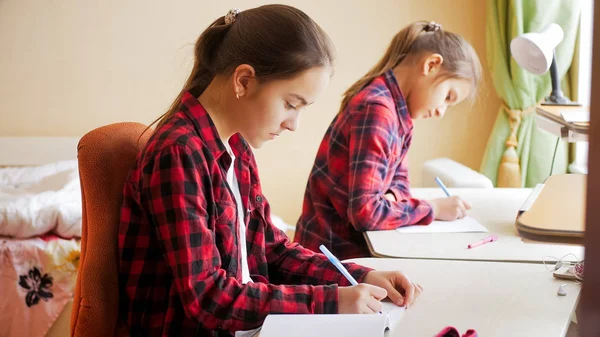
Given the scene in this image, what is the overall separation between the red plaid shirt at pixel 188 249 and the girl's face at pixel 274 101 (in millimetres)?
67

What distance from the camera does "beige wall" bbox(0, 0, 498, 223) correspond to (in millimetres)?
3412

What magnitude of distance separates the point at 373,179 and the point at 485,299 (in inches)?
22.0

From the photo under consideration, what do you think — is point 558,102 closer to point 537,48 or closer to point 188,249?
point 537,48

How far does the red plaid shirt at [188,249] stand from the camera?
43.3 inches

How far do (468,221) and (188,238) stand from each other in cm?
88

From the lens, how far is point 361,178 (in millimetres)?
1737

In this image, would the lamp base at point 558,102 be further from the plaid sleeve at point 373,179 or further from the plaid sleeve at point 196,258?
the plaid sleeve at point 196,258

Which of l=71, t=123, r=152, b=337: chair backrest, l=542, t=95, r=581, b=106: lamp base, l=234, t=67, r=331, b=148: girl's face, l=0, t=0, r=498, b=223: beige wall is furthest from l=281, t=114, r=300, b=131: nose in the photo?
l=0, t=0, r=498, b=223: beige wall

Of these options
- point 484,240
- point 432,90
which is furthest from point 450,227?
point 432,90

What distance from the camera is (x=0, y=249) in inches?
99.4

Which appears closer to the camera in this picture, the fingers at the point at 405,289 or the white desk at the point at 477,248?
the fingers at the point at 405,289

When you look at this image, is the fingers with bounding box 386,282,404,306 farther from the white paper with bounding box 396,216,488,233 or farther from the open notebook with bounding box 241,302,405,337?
the white paper with bounding box 396,216,488,233

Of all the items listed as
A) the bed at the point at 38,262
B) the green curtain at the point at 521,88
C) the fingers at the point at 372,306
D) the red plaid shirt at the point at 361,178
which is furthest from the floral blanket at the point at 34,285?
the green curtain at the point at 521,88

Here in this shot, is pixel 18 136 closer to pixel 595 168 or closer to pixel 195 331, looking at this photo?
pixel 195 331
